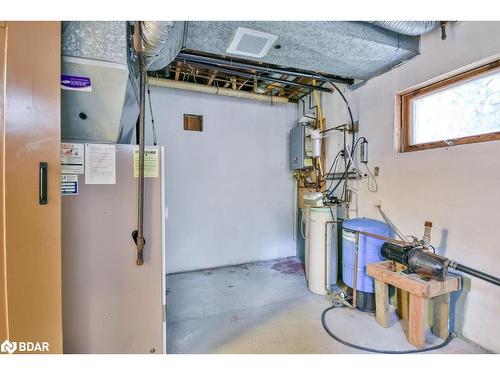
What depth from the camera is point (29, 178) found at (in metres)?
1.10

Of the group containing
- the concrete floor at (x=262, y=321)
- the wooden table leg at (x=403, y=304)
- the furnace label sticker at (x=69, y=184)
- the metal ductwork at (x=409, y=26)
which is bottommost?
the concrete floor at (x=262, y=321)

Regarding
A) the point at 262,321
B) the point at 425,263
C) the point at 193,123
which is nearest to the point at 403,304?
the point at 425,263

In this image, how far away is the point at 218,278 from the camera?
3.16 metres

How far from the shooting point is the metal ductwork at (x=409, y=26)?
1.82 metres

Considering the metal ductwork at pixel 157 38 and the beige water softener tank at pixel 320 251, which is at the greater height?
the metal ductwork at pixel 157 38

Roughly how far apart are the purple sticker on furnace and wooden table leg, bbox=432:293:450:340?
107 inches

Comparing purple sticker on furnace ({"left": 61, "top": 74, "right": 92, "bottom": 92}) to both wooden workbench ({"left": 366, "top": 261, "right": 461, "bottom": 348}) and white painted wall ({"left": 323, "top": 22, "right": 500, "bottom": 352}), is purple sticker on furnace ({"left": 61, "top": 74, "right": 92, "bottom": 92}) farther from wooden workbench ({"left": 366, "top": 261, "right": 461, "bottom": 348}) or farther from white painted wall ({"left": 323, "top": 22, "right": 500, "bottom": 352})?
white painted wall ({"left": 323, "top": 22, "right": 500, "bottom": 352})

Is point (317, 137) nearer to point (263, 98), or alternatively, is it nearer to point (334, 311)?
point (263, 98)

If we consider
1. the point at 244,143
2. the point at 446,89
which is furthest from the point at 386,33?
the point at 244,143

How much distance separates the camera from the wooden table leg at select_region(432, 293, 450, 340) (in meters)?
1.89

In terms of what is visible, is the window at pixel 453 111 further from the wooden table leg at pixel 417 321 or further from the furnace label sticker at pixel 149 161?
the furnace label sticker at pixel 149 161

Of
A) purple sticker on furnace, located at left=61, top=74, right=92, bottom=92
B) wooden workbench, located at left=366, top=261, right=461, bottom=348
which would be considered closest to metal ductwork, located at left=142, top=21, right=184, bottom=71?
purple sticker on furnace, located at left=61, top=74, right=92, bottom=92

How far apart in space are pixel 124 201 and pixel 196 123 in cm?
222

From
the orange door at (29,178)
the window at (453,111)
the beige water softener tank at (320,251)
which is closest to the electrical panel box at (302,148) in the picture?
the beige water softener tank at (320,251)
